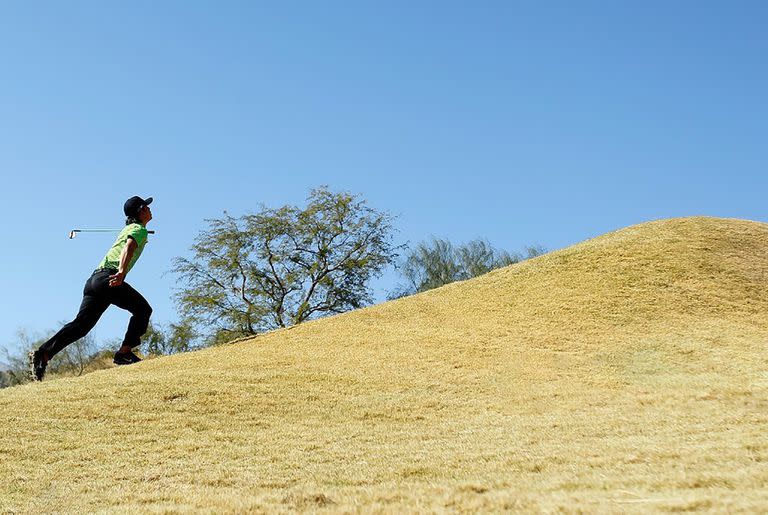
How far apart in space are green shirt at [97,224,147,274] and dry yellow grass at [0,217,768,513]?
2.03 m

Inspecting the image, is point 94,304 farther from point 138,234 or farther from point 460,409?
point 460,409

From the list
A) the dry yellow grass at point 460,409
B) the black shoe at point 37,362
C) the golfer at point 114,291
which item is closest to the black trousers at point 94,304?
the golfer at point 114,291

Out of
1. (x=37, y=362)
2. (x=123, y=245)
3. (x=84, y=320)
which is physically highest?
(x=123, y=245)

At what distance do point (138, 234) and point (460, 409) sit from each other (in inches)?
225

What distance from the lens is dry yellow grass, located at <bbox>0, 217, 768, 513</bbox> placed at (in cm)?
594

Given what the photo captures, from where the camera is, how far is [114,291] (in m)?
11.5

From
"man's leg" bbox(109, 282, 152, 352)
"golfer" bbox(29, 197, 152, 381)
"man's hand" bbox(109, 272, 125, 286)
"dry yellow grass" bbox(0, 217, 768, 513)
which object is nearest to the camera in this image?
"dry yellow grass" bbox(0, 217, 768, 513)

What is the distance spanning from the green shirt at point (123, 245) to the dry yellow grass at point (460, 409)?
2032 millimetres

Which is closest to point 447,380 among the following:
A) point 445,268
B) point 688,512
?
point 688,512

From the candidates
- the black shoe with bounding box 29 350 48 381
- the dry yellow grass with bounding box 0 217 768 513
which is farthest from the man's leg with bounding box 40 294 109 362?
the dry yellow grass with bounding box 0 217 768 513

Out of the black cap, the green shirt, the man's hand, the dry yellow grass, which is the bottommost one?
the dry yellow grass

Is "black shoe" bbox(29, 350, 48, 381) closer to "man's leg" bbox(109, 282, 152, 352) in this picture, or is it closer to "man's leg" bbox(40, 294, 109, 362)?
"man's leg" bbox(40, 294, 109, 362)

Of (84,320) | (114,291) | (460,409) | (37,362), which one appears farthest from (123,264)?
(460,409)

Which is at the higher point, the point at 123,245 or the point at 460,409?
the point at 123,245
